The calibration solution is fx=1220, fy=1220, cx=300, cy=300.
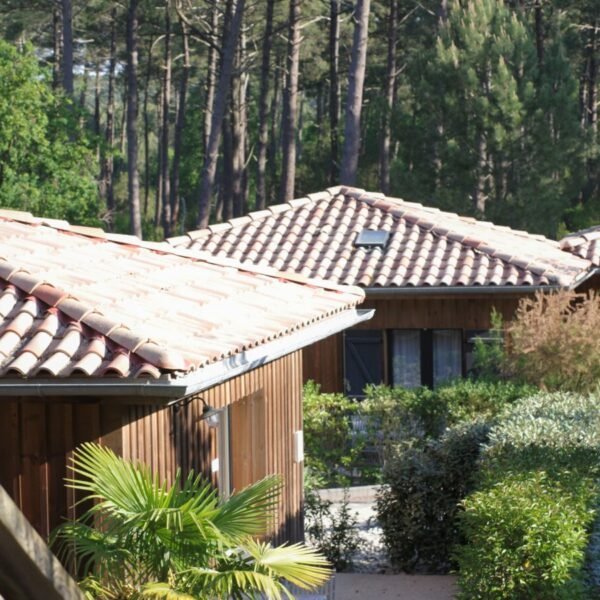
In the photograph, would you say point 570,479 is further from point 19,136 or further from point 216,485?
point 19,136

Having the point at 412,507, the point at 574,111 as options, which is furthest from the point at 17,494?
the point at 574,111

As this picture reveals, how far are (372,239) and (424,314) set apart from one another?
1.80 meters

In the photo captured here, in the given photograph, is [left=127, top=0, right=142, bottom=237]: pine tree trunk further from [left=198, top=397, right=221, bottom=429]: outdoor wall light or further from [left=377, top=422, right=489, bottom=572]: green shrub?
[left=198, top=397, right=221, bottom=429]: outdoor wall light

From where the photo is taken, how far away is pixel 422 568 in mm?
12188

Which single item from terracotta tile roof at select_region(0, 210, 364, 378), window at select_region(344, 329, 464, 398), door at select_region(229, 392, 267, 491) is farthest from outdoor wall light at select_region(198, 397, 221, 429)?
window at select_region(344, 329, 464, 398)

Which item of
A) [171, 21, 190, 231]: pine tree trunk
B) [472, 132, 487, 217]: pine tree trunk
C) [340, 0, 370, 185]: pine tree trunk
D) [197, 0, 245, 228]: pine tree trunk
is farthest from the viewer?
[171, 21, 190, 231]: pine tree trunk

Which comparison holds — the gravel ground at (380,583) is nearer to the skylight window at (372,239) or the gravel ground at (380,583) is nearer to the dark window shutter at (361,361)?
the dark window shutter at (361,361)

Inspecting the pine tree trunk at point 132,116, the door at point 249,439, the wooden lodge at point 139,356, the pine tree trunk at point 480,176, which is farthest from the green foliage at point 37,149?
the door at point 249,439

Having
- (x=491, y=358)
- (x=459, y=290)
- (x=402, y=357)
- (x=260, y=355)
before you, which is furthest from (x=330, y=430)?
(x=260, y=355)

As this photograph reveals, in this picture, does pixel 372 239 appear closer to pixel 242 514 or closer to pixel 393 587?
pixel 393 587

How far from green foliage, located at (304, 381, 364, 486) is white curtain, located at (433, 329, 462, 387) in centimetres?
389

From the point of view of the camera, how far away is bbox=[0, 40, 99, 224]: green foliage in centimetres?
2775

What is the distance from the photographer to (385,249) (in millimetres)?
21109

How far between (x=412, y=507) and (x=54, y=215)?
18.4 meters
